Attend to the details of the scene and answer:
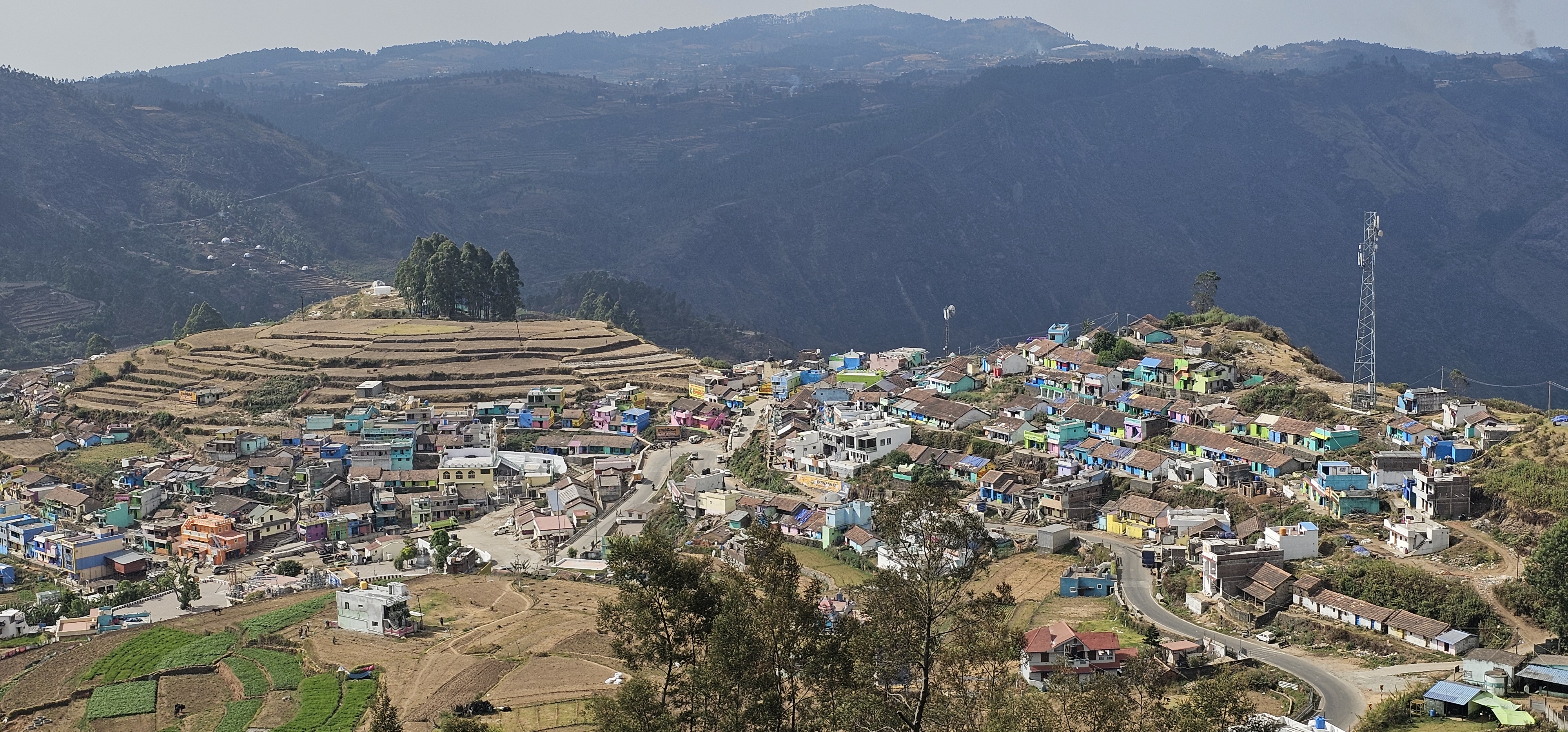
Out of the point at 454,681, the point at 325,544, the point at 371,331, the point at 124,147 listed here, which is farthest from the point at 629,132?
the point at 454,681

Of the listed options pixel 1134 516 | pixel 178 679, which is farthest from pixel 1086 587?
pixel 178 679

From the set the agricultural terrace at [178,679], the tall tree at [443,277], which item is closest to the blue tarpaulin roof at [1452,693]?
the agricultural terrace at [178,679]

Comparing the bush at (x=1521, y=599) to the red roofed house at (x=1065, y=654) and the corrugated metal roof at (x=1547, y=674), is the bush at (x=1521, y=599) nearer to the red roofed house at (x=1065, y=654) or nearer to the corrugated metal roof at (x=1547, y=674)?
the corrugated metal roof at (x=1547, y=674)

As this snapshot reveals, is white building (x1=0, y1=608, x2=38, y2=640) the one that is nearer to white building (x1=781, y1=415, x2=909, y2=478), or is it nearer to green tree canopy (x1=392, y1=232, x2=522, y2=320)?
white building (x1=781, y1=415, x2=909, y2=478)

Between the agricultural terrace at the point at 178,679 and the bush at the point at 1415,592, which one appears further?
the bush at the point at 1415,592

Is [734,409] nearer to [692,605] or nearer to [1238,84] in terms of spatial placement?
[692,605]

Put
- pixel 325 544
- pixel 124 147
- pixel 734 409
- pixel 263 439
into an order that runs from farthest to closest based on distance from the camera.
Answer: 1. pixel 124 147
2. pixel 734 409
3. pixel 263 439
4. pixel 325 544

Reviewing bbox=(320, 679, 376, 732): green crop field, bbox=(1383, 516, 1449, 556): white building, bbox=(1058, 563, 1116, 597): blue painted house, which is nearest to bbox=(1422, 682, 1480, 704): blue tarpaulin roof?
bbox=(1383, 516, 1449, 556): white building
